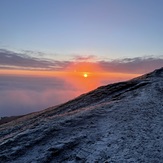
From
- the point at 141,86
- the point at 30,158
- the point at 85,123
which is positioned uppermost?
the point at 141,86

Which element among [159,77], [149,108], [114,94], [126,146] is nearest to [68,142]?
[126,146]

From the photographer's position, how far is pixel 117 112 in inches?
901

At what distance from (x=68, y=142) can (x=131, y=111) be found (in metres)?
7.35

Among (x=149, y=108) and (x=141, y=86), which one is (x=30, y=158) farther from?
(x=141, y=86)

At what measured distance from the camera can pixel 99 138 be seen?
724 inches

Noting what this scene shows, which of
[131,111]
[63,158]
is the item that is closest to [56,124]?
[63,158]

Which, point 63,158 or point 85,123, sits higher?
point 85,123

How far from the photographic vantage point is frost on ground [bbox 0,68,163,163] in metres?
16.5

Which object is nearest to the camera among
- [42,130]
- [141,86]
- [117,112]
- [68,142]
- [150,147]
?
[150,147]

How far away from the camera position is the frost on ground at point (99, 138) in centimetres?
1653

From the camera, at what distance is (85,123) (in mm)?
21359

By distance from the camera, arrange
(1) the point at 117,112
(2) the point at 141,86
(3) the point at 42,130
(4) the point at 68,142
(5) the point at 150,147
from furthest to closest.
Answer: (2) the point at 141,86 < (1) the point at 117,112 < (3) the point at 42,130 < (4) the point at 68,142 < (5) the point at 150,147

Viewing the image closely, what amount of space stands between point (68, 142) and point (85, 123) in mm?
3339

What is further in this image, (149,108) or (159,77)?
(159,77)
